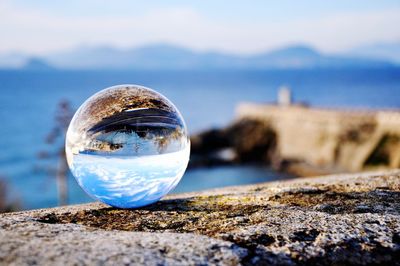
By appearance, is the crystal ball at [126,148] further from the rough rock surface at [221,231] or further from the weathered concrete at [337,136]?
the weathered concrete at [337,136]

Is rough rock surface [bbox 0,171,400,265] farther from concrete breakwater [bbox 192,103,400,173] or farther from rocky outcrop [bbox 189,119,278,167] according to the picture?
rocky outcrop [bbox 189,119,278,167]

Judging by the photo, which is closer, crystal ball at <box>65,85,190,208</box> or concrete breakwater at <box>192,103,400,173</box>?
crystal ball at <box>65,85,190,208</box>

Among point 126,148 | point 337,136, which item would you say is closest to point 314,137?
point 337,136

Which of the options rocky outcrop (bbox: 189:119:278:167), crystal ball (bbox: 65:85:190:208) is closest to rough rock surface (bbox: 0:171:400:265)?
crystal ball (bbox: 65:85:190:208)

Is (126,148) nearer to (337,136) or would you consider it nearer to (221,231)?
(221,231)

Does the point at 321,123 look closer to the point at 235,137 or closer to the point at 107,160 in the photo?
the point at 235,137

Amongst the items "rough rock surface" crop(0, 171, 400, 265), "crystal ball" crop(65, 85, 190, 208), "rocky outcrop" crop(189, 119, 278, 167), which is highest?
"crystal ball" crop(65, 85, 190, 208)
